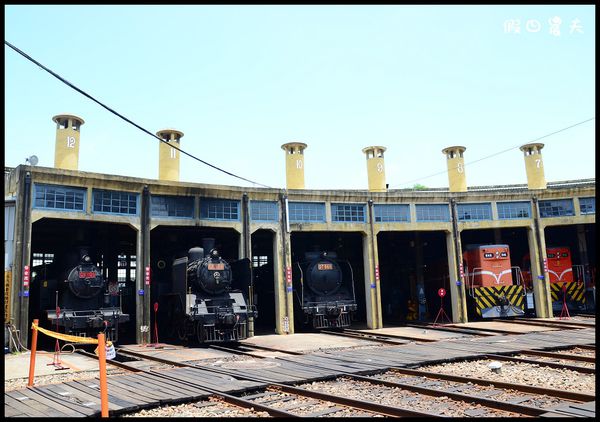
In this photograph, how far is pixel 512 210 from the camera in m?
23.2

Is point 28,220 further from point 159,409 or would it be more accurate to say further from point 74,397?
point 159,409

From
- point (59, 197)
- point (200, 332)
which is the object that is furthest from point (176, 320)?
point (59, 197)

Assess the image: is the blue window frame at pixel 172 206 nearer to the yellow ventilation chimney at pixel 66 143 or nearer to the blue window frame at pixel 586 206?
the yellow ventilation chimney at pixel 66 143

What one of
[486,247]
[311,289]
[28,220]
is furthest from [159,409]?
[486,247]

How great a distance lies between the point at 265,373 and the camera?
1013 cm

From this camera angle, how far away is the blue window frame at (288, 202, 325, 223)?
67.2 ft

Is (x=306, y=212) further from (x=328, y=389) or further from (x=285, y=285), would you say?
(x=328, y=389)

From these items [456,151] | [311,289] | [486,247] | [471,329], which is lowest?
[471,329]

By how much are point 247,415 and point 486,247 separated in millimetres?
18078

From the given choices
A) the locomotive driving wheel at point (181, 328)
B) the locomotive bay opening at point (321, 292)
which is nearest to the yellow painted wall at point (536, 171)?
the locomotive bay opening at point (321, 292)

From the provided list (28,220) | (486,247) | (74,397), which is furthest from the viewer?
(486,247)

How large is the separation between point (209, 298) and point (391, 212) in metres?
9.41

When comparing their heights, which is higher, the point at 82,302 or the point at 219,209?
the point at 219,209

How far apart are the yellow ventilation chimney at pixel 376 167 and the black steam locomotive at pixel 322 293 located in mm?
5771
